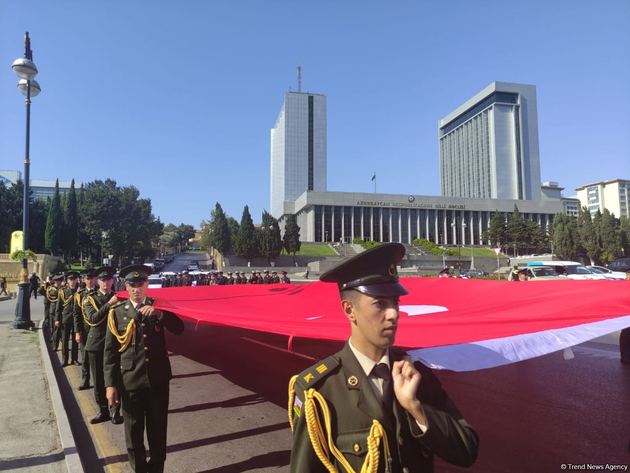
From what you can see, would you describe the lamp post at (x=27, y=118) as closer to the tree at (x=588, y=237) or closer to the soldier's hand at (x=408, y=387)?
the soldier's hand at (x=408, y=387)

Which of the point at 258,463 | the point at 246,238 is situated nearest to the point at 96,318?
the point at 258,463

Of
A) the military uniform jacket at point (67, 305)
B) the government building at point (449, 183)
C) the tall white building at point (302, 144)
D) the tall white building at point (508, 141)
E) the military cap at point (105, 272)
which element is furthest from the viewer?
the tall white building at point (508, 141)

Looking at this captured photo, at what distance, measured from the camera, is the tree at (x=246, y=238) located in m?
66.1

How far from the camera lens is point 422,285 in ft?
24.7

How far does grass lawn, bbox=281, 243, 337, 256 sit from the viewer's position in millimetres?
74975

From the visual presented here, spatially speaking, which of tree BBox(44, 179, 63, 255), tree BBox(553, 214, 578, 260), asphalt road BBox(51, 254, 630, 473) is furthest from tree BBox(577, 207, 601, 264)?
tree BBox(44, 179, 63, 255)

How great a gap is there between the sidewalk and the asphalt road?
460 mm

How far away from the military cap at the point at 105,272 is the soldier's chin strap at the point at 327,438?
5.99 m

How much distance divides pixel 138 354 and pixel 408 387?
3.46 meters

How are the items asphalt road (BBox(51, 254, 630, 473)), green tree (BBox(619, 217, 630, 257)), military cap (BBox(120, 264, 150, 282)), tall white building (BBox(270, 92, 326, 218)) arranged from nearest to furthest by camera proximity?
1. military cap (BBox(120, 264, 150, 282))
2. asphalt road (BBox(51, 254, 630, 473))
3. green tree (BBox(619, 217, 630, 257))
4. tall white building (BBox(270, 92, 326, 218))

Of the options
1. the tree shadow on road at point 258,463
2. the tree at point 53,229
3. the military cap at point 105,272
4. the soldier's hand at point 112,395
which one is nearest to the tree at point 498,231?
the tree at point 53,229

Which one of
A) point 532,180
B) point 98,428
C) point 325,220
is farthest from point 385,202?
point 98,428

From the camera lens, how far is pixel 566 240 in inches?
2611

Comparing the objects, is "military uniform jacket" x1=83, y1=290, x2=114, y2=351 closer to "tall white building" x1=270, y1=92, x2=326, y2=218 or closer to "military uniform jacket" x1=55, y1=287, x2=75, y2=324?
"military uniform jacket" x1=55, y1=287, x2=75, y2=324
